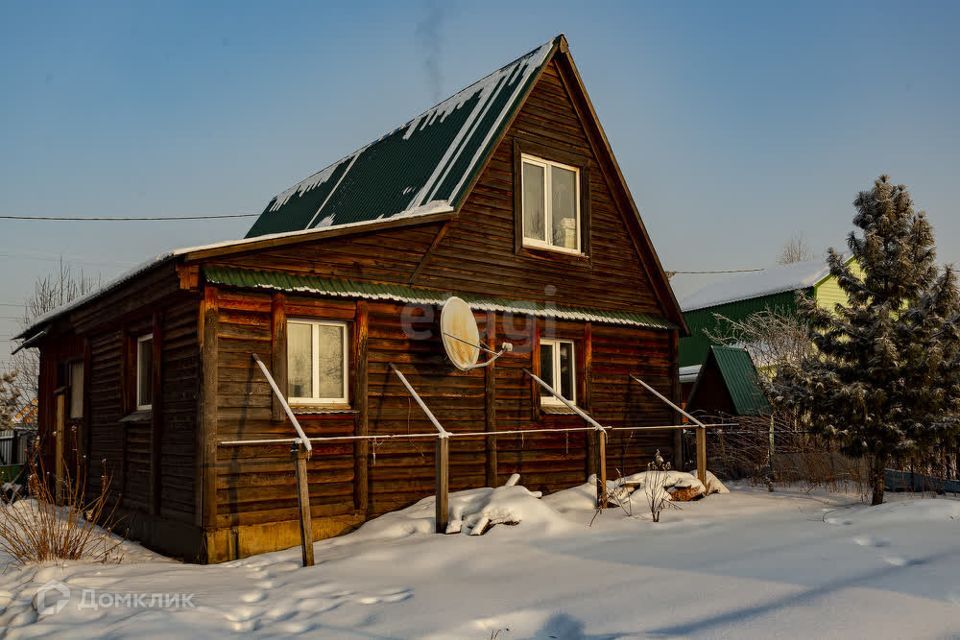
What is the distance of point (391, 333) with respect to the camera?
11.4m

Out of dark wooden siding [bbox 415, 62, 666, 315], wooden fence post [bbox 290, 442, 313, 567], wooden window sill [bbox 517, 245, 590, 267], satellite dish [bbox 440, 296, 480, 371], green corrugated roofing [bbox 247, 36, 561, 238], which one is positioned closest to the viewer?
wooden fence post [bbox 290, 442, 313, 567]

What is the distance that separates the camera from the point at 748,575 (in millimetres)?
7406

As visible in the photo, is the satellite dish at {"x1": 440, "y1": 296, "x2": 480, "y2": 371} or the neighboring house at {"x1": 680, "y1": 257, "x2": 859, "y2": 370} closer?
the satellite dish at {"x1": 440, "y1": 296, "x2": 480, "y2": 371}

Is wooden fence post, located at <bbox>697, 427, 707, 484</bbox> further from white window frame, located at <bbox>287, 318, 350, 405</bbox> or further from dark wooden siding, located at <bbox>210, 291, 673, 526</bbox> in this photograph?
white window frame, located at <bbox>287, 318, 350, 405</bbox>

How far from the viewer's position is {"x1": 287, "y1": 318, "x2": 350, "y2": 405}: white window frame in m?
10.7

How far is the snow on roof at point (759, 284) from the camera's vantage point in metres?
29.7

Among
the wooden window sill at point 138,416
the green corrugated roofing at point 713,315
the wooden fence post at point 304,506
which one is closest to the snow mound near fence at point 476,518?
the wooden fence post at point 304,506

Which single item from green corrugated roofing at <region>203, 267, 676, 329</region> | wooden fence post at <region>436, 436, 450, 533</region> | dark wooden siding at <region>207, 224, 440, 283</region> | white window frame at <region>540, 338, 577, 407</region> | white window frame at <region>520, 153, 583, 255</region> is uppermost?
white window frame at <region>520, 153, 583, 255</region>

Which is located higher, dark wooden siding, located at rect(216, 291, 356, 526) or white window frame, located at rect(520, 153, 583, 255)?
white window frame, located at rect(520, 153, 583, 255)

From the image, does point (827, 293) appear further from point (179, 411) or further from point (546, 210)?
point (179, 411)

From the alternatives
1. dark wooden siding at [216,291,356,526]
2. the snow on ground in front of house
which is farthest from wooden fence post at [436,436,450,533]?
dark wooden siding at [216,291,356,526]

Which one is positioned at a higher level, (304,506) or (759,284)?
(759,284)

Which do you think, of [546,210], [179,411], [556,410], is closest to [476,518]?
[556,410]

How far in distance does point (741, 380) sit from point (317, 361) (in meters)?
10.9
